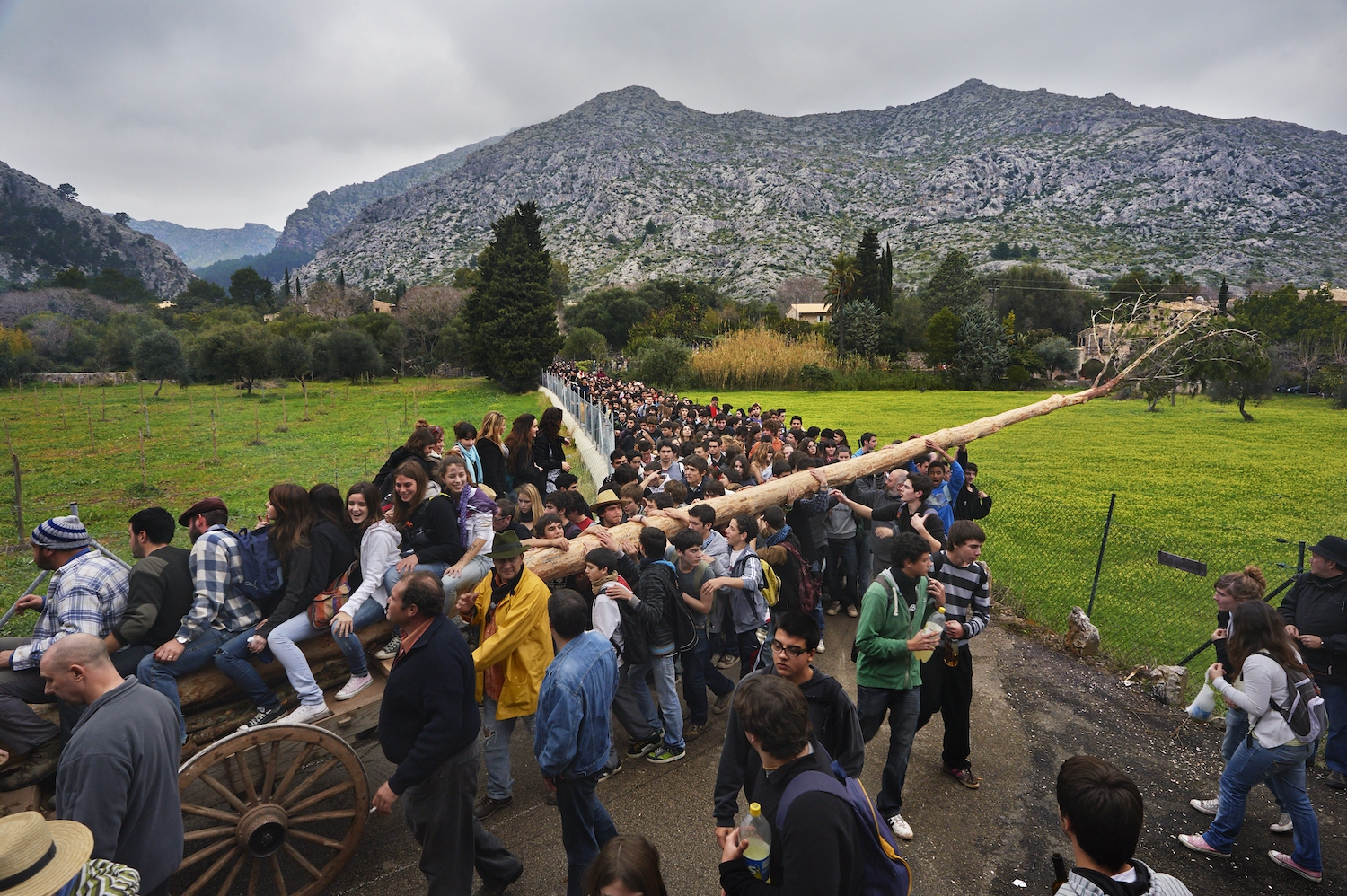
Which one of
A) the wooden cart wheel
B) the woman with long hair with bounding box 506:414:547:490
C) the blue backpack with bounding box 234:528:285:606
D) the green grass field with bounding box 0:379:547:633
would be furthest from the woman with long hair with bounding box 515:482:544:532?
the green grass field with bounding box 0:379:547:633

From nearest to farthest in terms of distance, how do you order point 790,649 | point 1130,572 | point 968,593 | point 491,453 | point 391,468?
point 790,649 < point 968,593 < point 391,468 < point 491,453 < point 1130,572

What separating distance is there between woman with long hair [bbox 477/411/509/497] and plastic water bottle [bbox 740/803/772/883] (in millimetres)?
6223

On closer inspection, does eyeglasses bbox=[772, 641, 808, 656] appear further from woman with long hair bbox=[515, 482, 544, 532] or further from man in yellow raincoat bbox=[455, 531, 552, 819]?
woman with long hair bbox=[515, 482, 544, 532]

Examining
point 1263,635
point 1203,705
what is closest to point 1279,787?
point 1203,705

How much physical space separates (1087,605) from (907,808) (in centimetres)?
531

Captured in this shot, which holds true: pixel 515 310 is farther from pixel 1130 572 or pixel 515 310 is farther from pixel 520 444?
pixel 1130 572

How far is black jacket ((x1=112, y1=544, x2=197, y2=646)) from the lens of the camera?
3510 mm

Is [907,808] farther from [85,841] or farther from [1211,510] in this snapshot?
[1211,510]

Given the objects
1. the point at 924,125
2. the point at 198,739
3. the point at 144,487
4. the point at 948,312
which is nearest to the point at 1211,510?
the point at 198,739

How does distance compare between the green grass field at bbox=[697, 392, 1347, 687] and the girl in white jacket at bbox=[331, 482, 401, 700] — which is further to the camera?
the green grass field at bbox=[697, 392, 1347, 687]

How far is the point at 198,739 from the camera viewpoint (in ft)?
12.6

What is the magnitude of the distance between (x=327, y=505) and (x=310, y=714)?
1.37 metres

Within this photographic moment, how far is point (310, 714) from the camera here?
3.95 m

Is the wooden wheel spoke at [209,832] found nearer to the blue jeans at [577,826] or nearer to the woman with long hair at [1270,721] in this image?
the blue jeans at [577,826]
